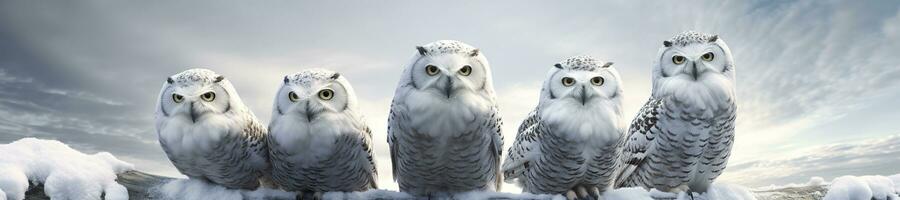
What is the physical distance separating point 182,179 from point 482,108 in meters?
2.12

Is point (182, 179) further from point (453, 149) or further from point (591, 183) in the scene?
point (591, 183)

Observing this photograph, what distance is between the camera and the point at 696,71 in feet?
14.1

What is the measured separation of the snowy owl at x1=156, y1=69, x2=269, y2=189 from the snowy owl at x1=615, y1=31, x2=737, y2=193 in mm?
2433

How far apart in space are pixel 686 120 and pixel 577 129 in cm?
97

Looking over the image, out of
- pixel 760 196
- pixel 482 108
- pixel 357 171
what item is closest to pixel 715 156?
pixel 760 196

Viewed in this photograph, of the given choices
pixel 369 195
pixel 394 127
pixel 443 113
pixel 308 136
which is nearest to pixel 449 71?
pixel 443 113

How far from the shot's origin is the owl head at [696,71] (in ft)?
13.8

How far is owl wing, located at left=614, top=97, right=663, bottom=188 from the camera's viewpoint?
4.39 meters

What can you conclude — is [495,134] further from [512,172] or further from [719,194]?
[719,194]

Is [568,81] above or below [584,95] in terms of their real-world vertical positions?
above

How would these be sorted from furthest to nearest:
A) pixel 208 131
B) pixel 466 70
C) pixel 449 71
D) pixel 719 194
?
pixel 719 194
pixel 208 131
pixel 466 70
pixel 449 71

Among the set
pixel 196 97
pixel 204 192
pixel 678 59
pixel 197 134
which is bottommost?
pixel 204 192

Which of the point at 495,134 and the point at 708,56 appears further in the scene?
the point at 708,56

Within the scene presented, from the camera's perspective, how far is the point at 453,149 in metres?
3.68
